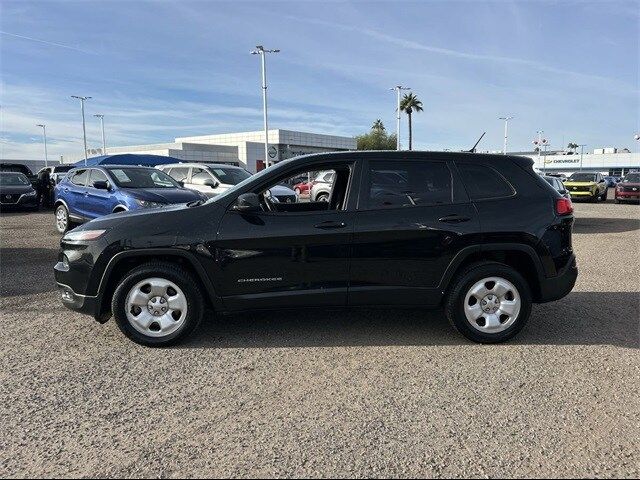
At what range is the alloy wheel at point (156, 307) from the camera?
4230 mm

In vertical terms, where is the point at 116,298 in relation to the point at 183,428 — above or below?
Answer: above

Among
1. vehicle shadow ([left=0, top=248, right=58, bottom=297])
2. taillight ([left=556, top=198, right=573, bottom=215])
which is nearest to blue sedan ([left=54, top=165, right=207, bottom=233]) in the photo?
vehicle shadow ([left=0, top=248, right=58, bottom=297])

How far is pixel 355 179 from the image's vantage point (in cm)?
448

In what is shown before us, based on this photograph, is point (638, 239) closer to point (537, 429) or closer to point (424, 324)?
point (424, 324)

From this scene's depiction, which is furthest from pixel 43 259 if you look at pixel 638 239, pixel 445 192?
pixel 638 239

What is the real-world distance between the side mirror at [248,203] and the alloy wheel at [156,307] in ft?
2.93

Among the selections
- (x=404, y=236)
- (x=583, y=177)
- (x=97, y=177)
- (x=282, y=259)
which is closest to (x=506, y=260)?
(x=404, y=236)

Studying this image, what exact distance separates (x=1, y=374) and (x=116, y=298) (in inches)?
39.0

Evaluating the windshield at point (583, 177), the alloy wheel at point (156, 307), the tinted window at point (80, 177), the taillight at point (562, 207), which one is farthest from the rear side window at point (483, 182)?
the windshield at point (583, 177)

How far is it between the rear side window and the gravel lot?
138 cm

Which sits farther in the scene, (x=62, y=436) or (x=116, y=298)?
(x=116, y=298)

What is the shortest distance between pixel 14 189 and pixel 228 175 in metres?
8.52

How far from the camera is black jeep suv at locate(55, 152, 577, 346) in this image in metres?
4.21

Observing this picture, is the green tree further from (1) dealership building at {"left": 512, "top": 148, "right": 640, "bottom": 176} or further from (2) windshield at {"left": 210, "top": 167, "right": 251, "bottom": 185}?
(2) windshield at {"left": 210, "top": 167, "right": 251, "bottom": 185}
